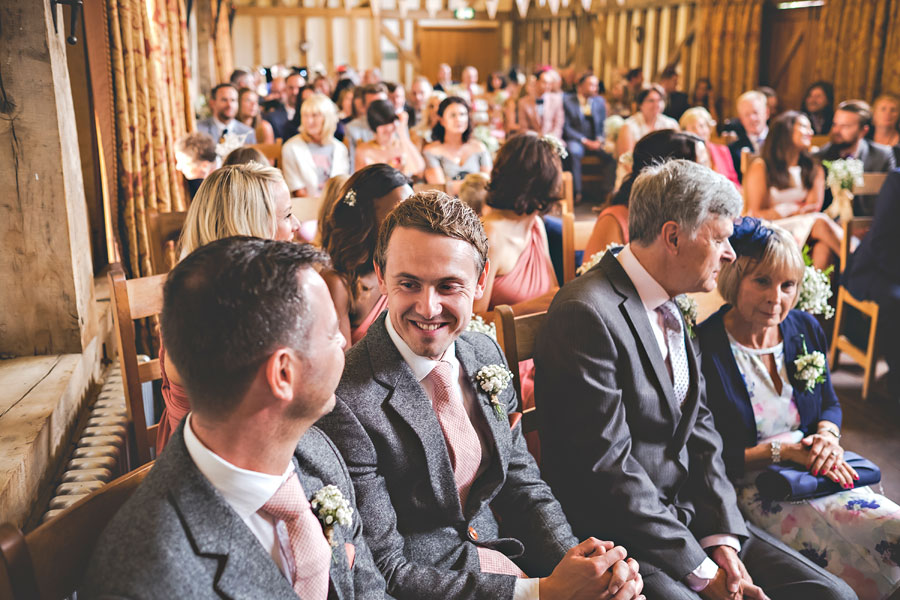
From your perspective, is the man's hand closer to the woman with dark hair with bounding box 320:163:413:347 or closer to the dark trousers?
the dark trousers

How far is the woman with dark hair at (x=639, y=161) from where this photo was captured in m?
3.15

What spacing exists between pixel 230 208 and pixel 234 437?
1.34 metres

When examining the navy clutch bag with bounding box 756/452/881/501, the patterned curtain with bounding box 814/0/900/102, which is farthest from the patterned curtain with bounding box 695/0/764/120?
the navy clutch bag with bounding box 756/452/881/501

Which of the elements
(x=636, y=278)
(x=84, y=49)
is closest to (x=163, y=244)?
(x=84, y=49)

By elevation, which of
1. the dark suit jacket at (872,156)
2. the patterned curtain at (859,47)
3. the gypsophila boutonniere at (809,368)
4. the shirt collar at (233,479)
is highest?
the patterned curtain at (859,47)

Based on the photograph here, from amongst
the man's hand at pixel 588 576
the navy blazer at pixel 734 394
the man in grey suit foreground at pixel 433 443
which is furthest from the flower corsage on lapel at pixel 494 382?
the navy blazer at pixel 734 394

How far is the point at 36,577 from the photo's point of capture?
42.5 inches

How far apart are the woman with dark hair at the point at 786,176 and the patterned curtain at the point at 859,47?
5338mm

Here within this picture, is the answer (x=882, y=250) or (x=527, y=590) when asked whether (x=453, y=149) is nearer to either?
(x=882, y=250)

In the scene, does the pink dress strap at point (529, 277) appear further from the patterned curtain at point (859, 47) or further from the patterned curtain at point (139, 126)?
the patterned curtain at point (859, 47)

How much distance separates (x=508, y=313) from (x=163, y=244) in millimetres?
2031

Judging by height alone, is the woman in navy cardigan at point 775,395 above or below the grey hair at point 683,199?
below

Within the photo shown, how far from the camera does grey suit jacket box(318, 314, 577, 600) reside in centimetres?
147

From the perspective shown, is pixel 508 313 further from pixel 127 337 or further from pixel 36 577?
pixel 36 577
